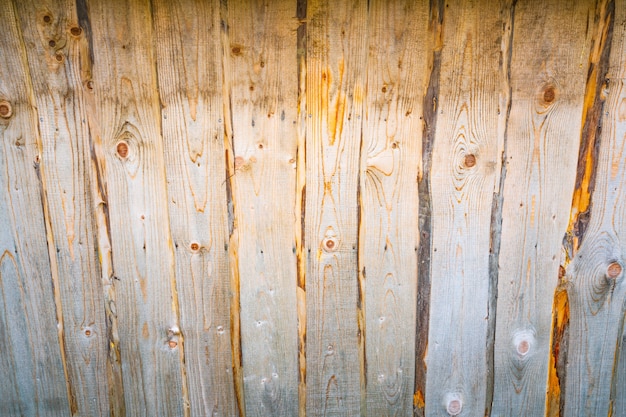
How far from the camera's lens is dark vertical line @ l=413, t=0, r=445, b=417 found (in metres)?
1.25

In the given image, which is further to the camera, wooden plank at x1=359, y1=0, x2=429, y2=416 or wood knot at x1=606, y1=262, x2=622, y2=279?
wood knot at x1=606, y1=262, x2=622, y2=279

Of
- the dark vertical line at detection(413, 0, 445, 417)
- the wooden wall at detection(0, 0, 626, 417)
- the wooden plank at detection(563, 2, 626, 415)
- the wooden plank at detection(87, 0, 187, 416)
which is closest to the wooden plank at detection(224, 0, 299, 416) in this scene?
the wooden wall at detection(0, 0, 626, 417)

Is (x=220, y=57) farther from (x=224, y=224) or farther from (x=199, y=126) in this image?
(x=224, y=224)

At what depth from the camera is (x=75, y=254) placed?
1.36m

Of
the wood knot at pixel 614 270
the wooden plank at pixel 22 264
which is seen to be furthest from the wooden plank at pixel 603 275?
the wooden plank at pixel 22 264

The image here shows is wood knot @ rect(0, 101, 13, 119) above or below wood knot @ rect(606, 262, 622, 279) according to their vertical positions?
above

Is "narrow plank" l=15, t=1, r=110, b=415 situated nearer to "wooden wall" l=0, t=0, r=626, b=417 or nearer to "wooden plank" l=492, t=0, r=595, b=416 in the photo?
"wooden wall" l=0, t=0, r=626, b=417

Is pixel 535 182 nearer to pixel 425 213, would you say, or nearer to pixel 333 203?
pixel 425 213

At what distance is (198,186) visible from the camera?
51.9 inches

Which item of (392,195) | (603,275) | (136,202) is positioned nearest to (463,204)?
(392,195)

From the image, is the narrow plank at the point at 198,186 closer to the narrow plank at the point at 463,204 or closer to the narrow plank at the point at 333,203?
the narrow plank at the point at 333,203

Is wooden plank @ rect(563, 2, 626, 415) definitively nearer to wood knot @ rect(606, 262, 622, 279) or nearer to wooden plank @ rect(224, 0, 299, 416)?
wood knot @ rect(606, 262, 622, 279)

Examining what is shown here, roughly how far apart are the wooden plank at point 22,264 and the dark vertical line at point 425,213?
1137 millimetres

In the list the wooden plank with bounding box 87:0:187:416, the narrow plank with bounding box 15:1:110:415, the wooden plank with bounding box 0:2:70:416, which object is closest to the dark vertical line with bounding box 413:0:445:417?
the wooden plank with bounding box 87:0:187:416
